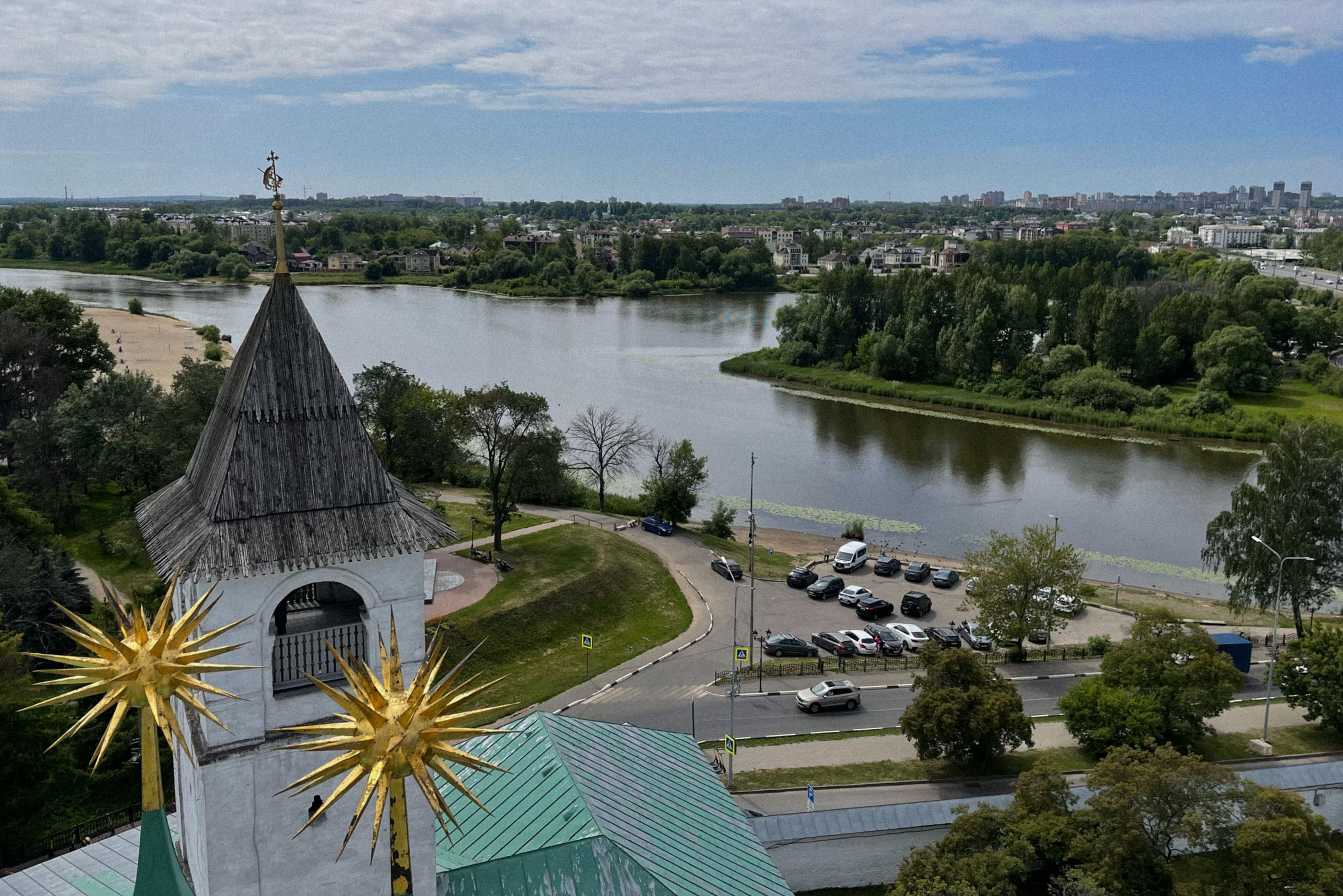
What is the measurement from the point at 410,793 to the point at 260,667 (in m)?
2.40

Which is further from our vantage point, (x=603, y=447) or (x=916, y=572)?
(x=603, y=447)

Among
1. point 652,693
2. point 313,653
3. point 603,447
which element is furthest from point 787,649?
point 313,653

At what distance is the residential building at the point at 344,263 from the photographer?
169250mm

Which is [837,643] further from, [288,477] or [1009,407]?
[1009,407]

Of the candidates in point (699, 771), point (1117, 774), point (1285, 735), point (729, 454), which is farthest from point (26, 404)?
point (1285, 735)

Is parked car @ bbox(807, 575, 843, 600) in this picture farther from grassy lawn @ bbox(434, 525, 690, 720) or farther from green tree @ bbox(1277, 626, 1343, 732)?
green tree @ bbox(1277, 626, 1343, 732)

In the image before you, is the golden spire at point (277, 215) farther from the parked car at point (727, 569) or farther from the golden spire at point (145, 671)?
the parked car at point (727, 569)

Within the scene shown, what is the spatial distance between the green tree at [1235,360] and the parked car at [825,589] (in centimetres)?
4901

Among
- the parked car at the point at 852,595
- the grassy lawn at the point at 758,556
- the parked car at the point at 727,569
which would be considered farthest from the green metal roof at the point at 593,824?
the grassy lawn at the point at 758,556

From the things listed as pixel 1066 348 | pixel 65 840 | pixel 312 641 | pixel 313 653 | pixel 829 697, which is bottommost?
pixel 65 840

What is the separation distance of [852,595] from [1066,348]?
49948mm

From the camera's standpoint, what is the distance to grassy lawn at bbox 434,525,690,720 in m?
31.1

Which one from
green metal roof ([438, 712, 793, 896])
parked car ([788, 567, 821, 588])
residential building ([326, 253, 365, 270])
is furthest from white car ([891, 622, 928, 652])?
residential building ([326, 253, 365, 270])

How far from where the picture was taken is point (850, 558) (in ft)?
140
